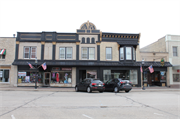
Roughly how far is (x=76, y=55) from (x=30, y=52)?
6837 mm

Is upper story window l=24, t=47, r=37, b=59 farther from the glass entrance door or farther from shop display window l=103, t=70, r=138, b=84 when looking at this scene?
shop display window l=103, t=70, r=138, b=84

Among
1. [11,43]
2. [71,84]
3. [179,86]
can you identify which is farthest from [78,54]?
[179,86]

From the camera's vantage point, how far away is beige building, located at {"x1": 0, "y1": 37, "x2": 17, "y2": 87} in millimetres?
24188

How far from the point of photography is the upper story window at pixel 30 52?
24547 millimetres

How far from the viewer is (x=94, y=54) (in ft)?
82.6

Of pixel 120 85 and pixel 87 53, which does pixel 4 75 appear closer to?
pixel 87 53

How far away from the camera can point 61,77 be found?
24828mm

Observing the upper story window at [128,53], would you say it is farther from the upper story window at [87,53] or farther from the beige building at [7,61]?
the beige building at [7,61]

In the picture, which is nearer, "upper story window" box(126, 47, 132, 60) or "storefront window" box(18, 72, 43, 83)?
"storefront window" box(18, 72, 43, 83)
